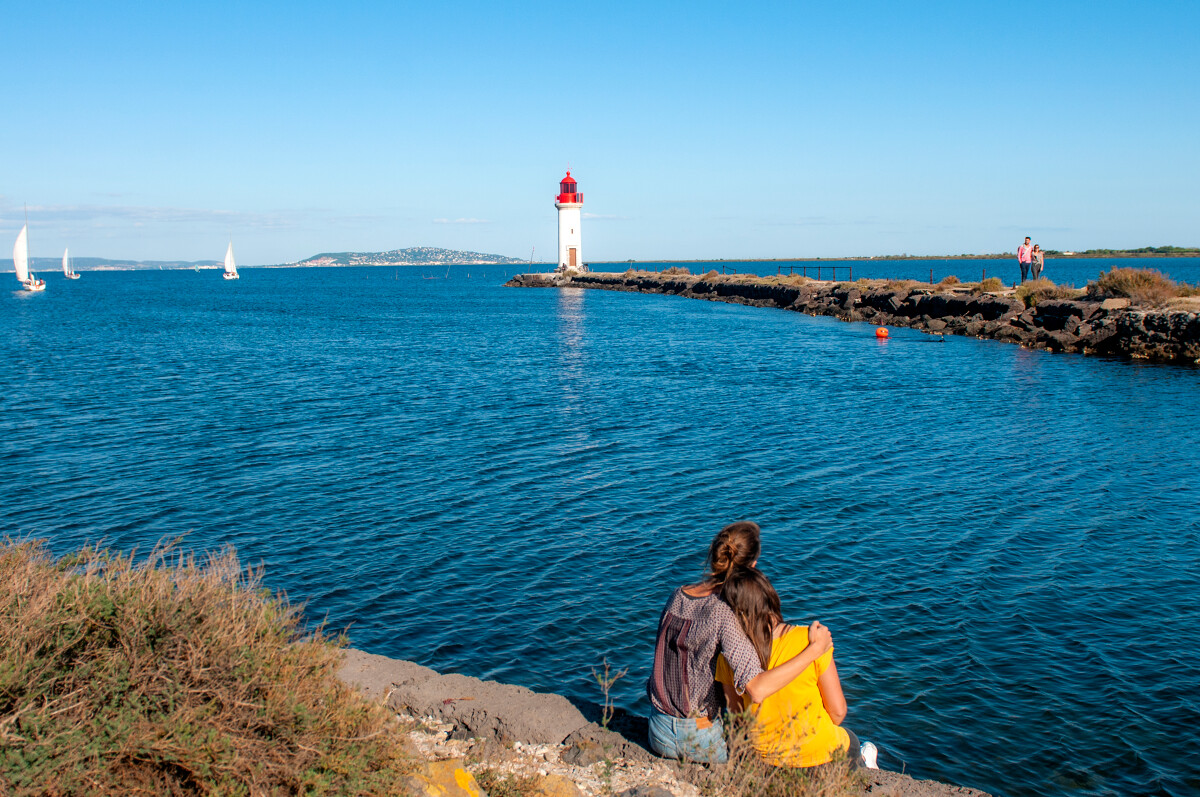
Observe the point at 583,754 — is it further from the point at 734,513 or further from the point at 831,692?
the point at 734,513

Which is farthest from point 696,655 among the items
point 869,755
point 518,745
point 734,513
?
point 734,513

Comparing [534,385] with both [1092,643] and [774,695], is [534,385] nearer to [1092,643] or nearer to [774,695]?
[1092,643]

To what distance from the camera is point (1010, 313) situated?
4009 cm

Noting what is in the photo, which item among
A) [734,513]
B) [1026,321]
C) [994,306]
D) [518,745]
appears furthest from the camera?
[994,306]

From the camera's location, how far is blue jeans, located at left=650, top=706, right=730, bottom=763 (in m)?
5.46

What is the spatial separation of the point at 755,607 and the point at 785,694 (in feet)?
1.80

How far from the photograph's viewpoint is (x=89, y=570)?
5242 mm

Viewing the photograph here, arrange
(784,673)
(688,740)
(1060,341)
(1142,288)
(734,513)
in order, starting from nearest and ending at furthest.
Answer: (784,673)
(688,740)
(734,513)
(1060,341)
(1142,288)

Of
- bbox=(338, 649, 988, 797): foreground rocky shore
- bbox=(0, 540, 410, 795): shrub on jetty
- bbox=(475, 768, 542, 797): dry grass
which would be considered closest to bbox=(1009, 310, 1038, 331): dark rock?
bbox=(338, 649, 988, 797): foreground rocky shore

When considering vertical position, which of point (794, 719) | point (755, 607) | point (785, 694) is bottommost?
point (794, 719)

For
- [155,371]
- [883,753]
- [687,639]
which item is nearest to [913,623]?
[883,753]

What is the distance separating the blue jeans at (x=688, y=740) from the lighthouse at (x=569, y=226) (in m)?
88.0

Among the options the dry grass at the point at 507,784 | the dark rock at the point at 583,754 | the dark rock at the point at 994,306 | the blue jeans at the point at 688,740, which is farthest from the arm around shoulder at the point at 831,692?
the dark rock at the point at 994,306

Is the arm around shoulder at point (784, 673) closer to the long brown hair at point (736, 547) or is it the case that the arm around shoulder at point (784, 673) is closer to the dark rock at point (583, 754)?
the long brown hair at point (736, 547)
